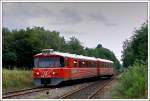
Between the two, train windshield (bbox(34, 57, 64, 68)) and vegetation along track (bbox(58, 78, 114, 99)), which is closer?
vegetation along track (bbox(58, 78, 114, 99))

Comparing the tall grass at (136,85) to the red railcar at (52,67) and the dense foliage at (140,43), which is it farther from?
the red railcar at (52,67)

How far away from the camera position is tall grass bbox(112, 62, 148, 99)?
1325 centimetres

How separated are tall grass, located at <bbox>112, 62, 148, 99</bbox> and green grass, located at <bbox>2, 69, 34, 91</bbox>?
515 centimetres

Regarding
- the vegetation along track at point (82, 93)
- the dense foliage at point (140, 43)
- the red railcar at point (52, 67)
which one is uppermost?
the dense foliage at point (140, 43)

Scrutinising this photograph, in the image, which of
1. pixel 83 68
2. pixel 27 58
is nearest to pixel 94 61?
pixel 83 68

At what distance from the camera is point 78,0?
11.8 m

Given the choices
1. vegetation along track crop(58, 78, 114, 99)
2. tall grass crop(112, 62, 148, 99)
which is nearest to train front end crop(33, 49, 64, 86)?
vegetation along track crop(58, 78, 114, 99)

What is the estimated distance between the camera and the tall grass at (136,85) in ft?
43.5

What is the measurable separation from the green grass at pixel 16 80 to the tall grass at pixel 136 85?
5.15 metres

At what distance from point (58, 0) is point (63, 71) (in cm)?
807

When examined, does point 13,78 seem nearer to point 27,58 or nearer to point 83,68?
point 27,58

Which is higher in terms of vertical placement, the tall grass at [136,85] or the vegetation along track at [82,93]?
the tall grass at [136,85]

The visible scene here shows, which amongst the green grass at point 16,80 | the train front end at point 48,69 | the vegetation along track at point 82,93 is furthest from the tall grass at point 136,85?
the green grass at point 16,80

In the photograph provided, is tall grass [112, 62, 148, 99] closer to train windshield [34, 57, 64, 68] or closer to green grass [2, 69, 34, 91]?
train windshield [34, 57, 64, 68]
